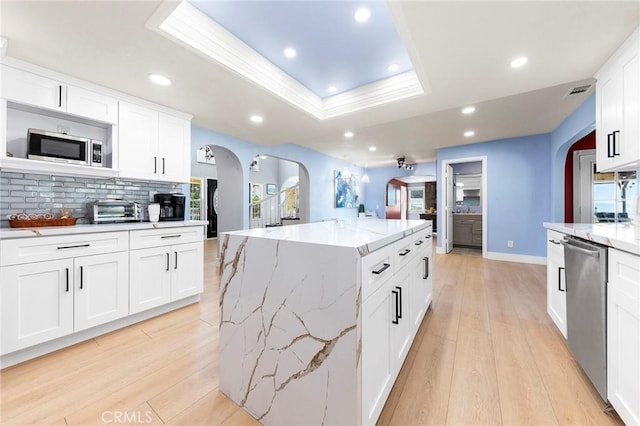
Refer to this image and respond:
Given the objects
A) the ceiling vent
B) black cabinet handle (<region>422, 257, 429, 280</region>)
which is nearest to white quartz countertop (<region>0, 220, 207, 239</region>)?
black cabinet handle (<region>422, 257, 429, 280</region>)

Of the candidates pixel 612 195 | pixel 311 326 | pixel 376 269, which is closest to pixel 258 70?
pixel 376 269

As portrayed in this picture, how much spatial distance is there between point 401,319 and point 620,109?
243 cm

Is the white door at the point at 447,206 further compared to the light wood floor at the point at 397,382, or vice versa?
the white door at the point at 447,206

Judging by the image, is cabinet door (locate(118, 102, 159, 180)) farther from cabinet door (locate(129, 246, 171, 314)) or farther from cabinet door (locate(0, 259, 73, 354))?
cabinet door (locate(0, 259, 73, 354))

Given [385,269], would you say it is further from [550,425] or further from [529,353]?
[529,353]

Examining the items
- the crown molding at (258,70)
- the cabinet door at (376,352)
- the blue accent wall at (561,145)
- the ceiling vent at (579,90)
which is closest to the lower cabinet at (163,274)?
the crown molding at (258,70)

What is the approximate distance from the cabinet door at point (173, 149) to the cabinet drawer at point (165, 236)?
2.31 feet

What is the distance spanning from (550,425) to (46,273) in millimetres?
3294

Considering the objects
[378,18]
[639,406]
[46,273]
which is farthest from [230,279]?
[378,18]

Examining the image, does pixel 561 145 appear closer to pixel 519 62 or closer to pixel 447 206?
pixel 447 206

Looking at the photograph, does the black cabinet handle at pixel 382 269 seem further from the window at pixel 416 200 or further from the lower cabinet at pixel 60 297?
the window at pixel 416 200

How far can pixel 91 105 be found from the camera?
7.84 feet

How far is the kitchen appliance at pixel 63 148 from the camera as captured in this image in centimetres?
208

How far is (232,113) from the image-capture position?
3203mm
